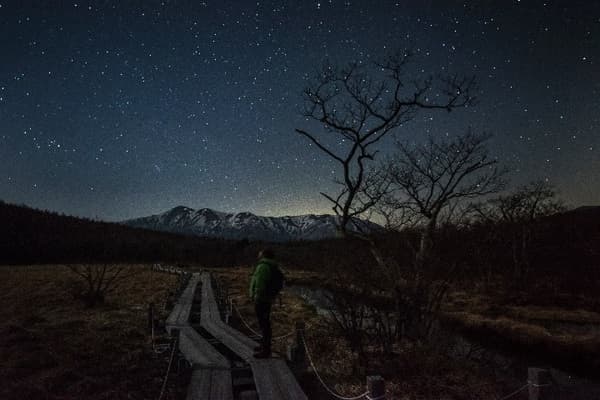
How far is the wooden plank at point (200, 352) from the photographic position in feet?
31.0

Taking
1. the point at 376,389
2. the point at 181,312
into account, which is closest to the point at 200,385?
the point at 376,389

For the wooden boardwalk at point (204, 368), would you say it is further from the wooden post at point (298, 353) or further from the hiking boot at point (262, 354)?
the wooden post at point (298, 353)

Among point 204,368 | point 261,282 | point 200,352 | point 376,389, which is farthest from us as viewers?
point 200,352

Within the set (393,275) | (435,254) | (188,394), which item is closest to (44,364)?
(188,394)

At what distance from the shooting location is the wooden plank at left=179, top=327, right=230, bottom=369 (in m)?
9.45

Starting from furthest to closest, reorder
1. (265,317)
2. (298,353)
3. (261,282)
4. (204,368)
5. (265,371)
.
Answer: (298,353)
(265,317)
(204,368)
(261,282)
(265,371)

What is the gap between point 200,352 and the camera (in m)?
10.6

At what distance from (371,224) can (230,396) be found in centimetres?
1156

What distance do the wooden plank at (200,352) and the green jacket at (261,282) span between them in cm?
171

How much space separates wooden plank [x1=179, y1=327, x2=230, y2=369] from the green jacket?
5.61 ft

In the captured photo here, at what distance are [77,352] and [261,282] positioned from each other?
6.62m

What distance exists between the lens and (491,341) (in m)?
19.1

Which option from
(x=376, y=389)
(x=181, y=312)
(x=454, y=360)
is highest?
(x=376, y=389)

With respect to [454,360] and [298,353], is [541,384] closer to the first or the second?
[298,353]
